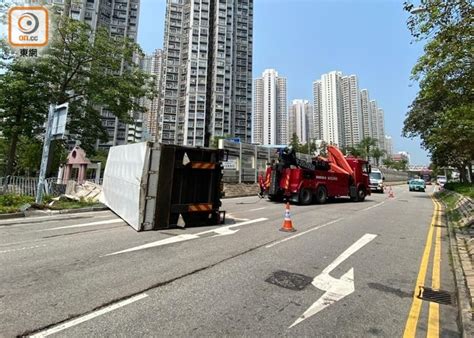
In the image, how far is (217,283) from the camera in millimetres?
4094

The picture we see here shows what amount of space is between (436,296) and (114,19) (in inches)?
4370

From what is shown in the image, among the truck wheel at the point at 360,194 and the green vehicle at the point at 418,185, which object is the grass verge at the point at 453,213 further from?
Answer: the green vehicle at the point at 418,185

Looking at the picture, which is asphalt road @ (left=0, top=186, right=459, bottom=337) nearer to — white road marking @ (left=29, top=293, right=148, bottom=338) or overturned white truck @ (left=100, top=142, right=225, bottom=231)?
white road marking @ (left=29, top=293, right=148, bottom=338)

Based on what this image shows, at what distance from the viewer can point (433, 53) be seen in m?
8.45

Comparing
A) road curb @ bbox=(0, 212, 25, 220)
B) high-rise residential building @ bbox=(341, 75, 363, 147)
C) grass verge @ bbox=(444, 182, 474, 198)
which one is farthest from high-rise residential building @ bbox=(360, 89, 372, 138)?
road curb @ bbox=(0, 212, 25, 220)

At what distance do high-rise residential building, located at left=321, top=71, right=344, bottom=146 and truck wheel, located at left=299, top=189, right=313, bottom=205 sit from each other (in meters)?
71.4

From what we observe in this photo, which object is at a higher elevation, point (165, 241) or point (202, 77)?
point (202, 77)

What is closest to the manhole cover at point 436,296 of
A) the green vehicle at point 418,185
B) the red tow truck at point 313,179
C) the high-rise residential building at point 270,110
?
the red tow truck at point 313,179

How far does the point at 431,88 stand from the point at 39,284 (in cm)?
1189

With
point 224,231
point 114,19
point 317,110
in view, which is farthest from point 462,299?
point 114,19

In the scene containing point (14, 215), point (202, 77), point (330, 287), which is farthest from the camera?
point (202, 77)

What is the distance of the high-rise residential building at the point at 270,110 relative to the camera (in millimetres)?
104688

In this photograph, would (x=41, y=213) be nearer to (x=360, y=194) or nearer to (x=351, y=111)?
(x=360, y=194)

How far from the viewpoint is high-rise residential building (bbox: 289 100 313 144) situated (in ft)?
322
